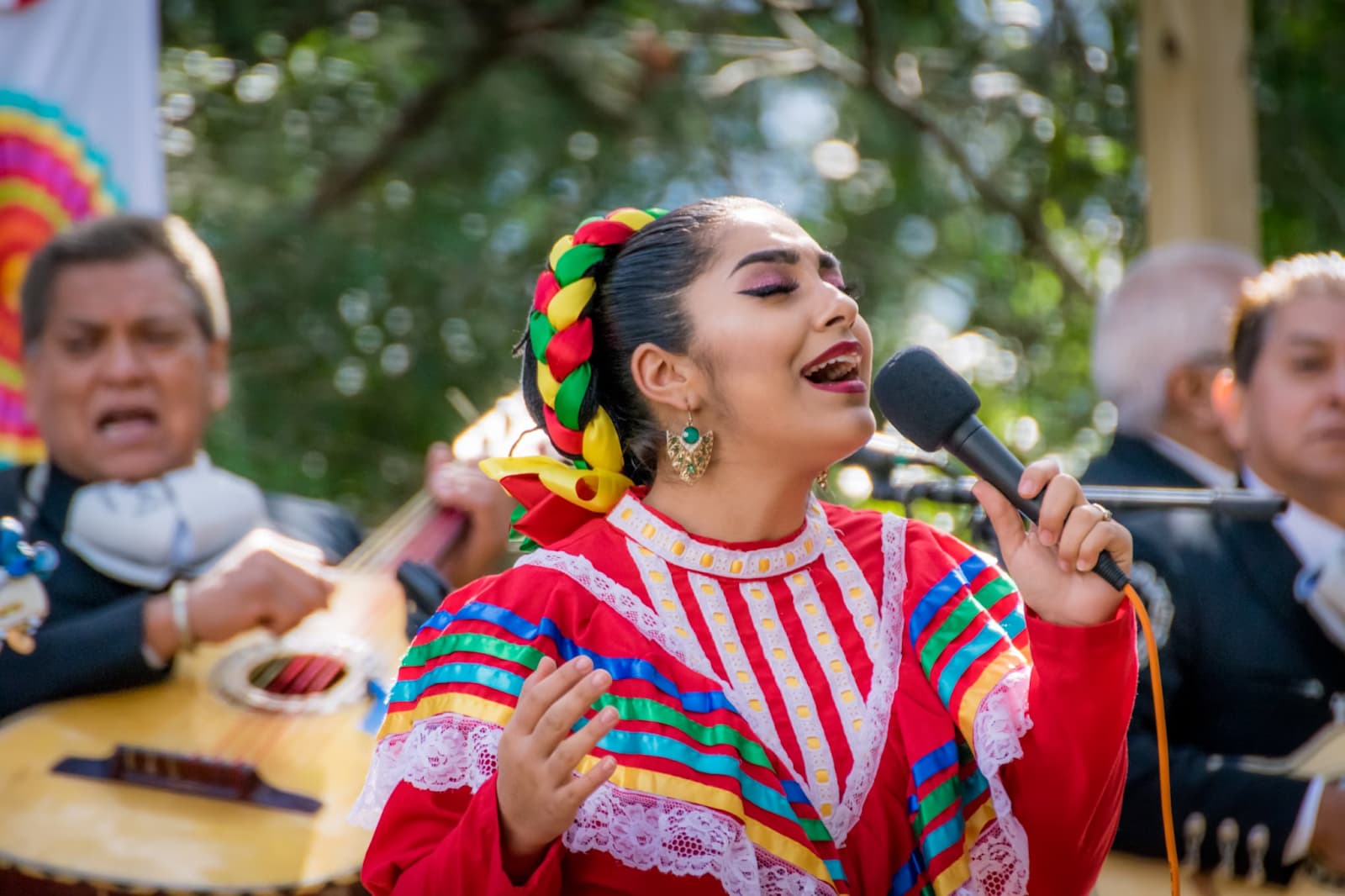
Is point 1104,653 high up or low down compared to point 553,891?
up

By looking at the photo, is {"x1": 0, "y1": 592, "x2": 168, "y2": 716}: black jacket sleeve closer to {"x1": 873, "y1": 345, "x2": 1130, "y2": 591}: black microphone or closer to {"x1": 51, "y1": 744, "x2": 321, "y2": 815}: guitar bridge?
{"x1": 51, "y1": 744, "x2": 321, "y2": 815}: guitar bridge

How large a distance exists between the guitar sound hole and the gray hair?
1.79 meters

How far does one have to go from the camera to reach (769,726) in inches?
66.6

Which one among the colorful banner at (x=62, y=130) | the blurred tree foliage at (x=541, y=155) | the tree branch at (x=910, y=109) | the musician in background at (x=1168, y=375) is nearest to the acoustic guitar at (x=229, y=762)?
the colorful banner at (x=62, y=130)

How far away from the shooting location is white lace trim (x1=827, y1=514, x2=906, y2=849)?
1.67 meters

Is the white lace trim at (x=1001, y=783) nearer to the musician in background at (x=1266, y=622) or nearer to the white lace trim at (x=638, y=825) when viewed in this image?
the white lace trim at (x=638, y=825)

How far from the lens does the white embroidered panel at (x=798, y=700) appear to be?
167 cm

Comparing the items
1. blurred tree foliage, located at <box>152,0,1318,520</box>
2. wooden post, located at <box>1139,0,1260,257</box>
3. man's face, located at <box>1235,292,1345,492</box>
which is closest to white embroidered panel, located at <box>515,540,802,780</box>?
man's face, located at <box>1235,292,1345,492</box>

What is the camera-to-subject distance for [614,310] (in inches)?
73.8

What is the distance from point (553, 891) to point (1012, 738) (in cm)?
50

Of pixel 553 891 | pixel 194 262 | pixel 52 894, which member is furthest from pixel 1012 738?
pixel 194 262

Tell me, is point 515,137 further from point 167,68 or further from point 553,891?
point 553,891

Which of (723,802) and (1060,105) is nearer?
(723,802)


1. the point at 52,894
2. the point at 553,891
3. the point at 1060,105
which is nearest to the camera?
the point at 553,891
